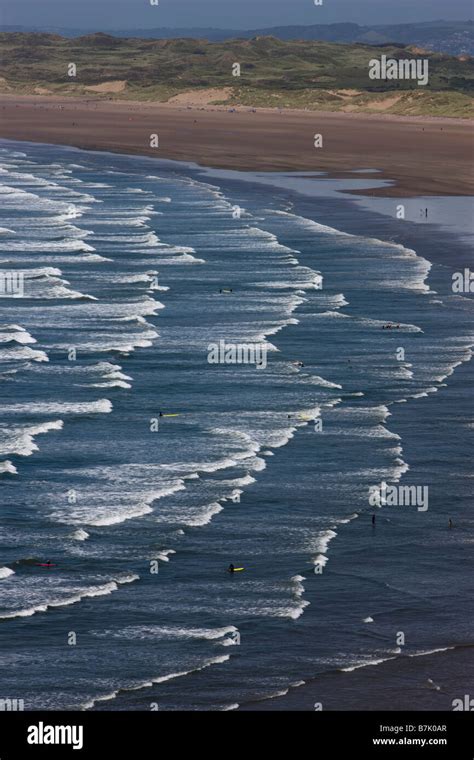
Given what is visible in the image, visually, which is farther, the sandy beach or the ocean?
the sandy beach

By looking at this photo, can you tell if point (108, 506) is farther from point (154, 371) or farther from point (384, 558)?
point (154, 371)

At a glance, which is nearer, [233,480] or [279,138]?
[233,480]

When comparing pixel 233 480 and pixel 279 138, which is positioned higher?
pixel 279 138

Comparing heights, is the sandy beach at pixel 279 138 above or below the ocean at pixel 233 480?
above

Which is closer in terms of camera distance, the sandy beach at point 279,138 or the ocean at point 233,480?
the ocean at point 233,480

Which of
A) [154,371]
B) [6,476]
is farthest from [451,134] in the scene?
[6,476]
